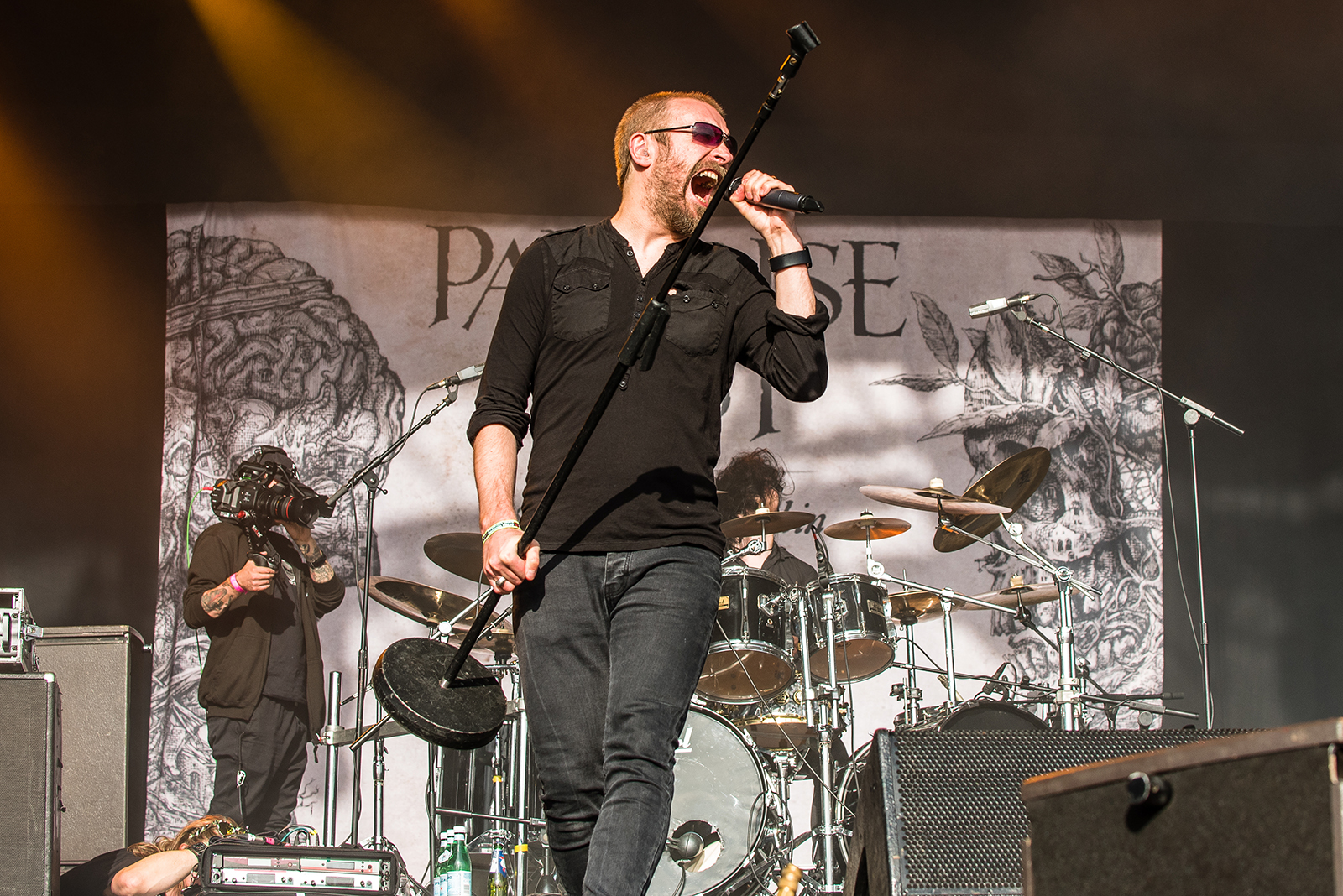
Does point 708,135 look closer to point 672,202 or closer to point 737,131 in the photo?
point 672,202

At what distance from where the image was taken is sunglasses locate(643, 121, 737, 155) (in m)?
2.18

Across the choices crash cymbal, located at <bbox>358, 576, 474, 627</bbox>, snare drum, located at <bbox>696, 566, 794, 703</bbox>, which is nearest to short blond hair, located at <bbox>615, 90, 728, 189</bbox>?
snare drum, located at <bbox>696, 566, 794, 703</bbox>

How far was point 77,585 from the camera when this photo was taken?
5289 mm

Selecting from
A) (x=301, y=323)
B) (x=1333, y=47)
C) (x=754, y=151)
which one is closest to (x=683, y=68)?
(x=754, y=151)

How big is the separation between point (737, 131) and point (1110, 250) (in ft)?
6.69

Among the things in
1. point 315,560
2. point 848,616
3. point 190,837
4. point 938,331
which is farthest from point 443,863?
point 938,331

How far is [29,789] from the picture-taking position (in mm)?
3002

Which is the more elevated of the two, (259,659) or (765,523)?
(765,523)

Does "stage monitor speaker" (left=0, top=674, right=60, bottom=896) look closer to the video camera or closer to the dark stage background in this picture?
the video camera

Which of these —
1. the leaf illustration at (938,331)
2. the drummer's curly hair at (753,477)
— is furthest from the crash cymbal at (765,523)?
the leaf illustration at (938,331)

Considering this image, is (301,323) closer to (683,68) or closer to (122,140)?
(122,140)

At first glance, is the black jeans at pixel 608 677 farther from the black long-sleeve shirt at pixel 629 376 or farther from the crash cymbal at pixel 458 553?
the crash cymbal at pixel 458 553

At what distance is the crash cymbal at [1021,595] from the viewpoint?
4.91 meters

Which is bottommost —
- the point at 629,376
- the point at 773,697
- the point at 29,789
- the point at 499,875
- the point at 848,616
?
the point at 499,875
